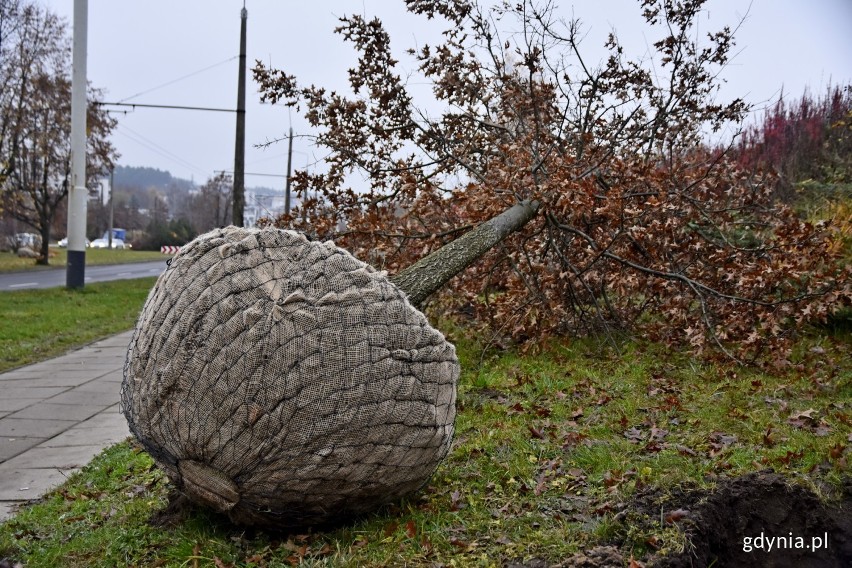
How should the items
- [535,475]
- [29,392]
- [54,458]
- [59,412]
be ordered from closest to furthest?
1. [535,475]
2. [54,458]
3. [59,412]
4. [29,392]

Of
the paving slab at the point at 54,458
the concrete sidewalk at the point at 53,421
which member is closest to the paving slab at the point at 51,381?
the concrete sidewalk at the point at 53,421

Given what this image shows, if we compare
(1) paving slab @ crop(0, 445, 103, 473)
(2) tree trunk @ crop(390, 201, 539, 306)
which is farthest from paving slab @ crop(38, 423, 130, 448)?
(2) tree trunk @ crop(390, 201, 539, 306)

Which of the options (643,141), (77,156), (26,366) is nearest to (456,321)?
(643,141)

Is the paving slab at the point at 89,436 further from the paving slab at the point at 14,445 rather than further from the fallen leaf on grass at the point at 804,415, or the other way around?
the fallen leaf on grass at the point at 804,415

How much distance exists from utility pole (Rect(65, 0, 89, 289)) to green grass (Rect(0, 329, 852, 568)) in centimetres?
1105

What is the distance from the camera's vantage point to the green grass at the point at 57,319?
9297 millimetres

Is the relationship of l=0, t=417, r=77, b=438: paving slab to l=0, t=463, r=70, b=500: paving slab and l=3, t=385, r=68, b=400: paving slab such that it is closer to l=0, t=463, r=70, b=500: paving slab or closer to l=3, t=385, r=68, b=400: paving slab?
l=0, t=463, r=70, b=500: paving slab

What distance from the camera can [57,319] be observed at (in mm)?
11555

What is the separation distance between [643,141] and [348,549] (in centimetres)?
A: 560

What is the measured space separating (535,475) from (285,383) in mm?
1435

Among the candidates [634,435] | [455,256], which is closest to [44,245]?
[455,256]

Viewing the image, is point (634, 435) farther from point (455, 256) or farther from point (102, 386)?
point (102, 386)

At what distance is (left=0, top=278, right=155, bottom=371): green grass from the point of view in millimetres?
9297

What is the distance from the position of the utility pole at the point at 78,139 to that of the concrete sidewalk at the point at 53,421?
6.66 meters
